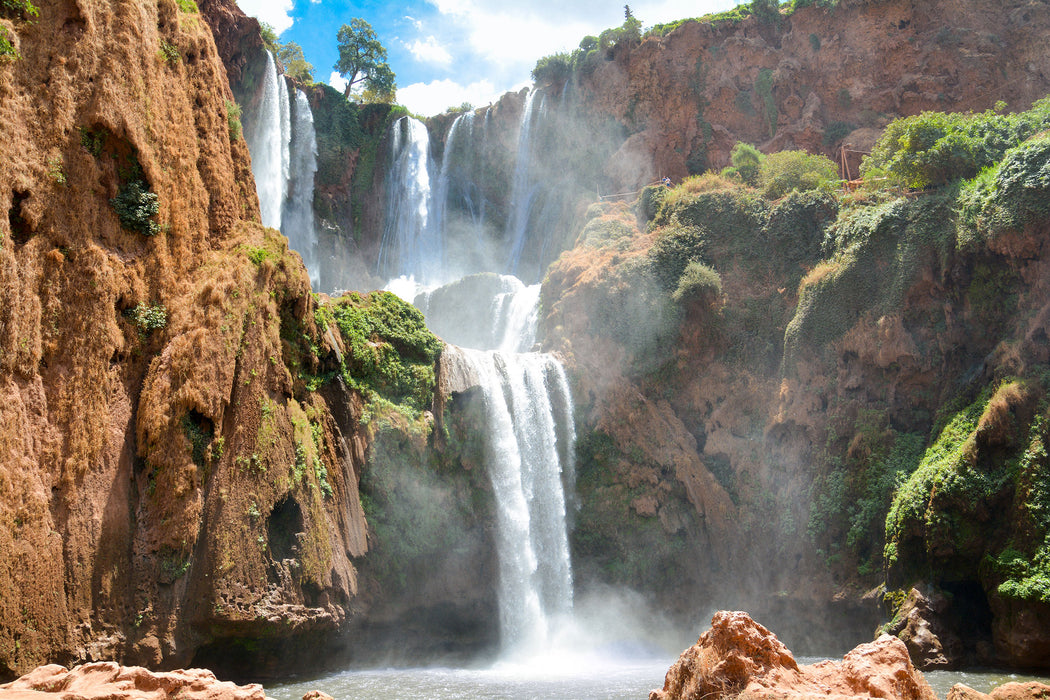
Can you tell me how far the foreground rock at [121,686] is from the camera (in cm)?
870

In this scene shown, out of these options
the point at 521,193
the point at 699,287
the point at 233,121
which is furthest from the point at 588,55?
the point at 233,121

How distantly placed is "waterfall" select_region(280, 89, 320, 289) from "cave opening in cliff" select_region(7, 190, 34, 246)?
2678 cm

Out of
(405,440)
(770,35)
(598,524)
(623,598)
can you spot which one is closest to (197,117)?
(405,440)

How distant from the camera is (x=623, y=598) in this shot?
934 inches

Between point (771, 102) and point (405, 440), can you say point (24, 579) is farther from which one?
point (771, 102)

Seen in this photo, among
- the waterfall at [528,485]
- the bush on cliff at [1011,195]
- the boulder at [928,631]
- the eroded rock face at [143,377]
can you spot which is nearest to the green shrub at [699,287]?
Result: the waterfall at [528,485]

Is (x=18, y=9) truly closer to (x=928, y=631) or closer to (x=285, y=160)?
(x=928, y=631)

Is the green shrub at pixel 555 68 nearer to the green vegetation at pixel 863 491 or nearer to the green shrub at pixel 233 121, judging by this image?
the green shrub at pixel 233 121

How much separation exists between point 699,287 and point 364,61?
3578 centimetres

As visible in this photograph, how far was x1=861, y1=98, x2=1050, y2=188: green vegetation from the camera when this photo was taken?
883 inches

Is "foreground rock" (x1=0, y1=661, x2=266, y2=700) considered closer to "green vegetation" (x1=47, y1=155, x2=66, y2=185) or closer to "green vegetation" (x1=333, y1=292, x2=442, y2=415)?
"green vegetation" (x1=47, y1=155, x2=66, y2=185)

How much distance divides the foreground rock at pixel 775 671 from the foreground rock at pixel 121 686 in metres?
5.71

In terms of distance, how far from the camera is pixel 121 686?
9.02 metres

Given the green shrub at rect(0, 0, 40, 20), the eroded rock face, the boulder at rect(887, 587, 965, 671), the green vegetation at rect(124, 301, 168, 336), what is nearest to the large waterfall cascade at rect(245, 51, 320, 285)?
the eroded rock face
